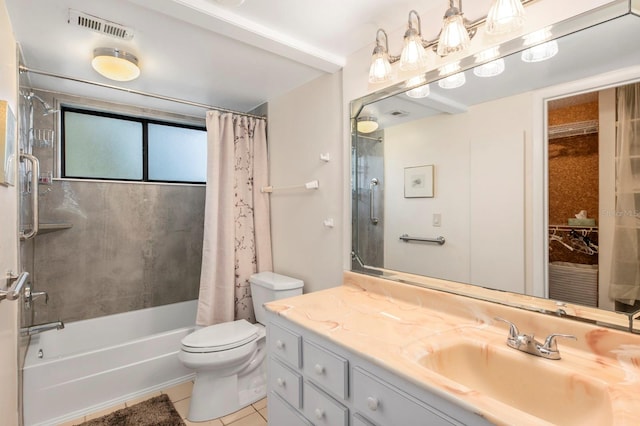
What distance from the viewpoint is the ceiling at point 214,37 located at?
4.56 ft

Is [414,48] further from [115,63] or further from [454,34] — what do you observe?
[115,63]

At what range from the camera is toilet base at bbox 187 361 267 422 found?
1.84 meters

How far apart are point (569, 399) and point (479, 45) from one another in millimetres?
1277

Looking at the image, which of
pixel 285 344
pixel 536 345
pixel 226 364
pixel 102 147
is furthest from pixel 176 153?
pixel 536 345

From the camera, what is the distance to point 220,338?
6.21 feet

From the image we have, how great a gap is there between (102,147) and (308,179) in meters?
1.92

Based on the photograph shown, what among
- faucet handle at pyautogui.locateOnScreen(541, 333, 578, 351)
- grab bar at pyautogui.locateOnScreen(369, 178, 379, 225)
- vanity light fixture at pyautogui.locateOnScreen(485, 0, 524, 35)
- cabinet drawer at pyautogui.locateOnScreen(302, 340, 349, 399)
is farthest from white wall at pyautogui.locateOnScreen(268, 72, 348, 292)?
faucet handle at pyautogui.locateOnScreen(541, 333, 578, 351)

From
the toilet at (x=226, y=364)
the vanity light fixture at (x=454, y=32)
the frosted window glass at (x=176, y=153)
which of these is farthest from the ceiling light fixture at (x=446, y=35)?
the frosted window glass at (x=176, y=153)

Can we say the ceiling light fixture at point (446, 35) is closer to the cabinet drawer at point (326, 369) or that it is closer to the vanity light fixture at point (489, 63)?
the vanity light fixture at point (489, 63)

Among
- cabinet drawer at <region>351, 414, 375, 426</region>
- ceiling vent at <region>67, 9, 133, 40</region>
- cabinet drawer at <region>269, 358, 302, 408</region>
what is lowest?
cabinet drawer at <region>269, 358, 302, 408</region>

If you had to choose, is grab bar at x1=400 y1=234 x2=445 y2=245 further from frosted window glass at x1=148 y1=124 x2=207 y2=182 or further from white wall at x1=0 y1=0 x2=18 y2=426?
frosted window glass at x1=148 y1=124 x2=207 y2=182

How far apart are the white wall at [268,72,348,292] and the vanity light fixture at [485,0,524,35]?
3.20ft

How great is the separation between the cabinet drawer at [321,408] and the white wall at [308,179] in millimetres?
888

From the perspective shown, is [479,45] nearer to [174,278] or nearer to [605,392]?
[605,392]
